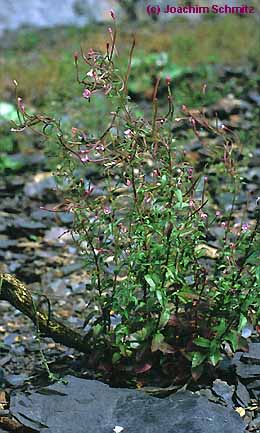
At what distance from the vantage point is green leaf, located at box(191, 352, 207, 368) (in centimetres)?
268

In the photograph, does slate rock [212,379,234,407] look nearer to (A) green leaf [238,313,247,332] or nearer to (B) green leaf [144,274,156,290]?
(A) green leaf [238,313,247,332]

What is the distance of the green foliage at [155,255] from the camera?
2.56 m

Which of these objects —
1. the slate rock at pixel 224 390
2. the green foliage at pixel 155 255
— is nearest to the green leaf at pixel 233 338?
the green foliage at pixel 155 255

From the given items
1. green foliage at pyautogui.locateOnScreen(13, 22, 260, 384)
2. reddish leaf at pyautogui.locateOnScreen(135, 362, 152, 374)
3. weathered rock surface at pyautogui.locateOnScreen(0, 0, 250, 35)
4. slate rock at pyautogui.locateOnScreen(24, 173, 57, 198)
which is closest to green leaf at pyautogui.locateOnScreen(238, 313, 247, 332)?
green foliage at pyautogui.locateOnScreen(13, 22, 260, 384)

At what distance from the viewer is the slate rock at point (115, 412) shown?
8.35 feet

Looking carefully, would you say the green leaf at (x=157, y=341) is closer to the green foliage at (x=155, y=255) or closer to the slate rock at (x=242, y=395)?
the green foliage at (x=155, y=255)

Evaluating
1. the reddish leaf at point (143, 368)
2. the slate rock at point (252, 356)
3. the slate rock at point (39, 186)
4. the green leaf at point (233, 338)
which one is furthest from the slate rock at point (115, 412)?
the slate rock at point (39, 186)

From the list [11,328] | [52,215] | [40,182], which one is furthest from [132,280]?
[40,182]

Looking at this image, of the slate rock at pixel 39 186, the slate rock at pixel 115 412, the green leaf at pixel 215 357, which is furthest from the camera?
the slate rock at pixel 39 186

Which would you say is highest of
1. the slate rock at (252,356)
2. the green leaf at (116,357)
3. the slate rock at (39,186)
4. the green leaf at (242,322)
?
the green leaf at (242,322)

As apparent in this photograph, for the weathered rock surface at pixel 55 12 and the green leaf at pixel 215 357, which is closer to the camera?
the green leaf at pixel 215 357

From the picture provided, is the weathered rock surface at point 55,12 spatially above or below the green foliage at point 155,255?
below

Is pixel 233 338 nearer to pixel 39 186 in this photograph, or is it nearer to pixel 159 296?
pixel 159 296

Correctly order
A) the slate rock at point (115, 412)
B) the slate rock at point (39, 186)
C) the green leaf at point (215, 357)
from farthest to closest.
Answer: the slate rock at point (39, 186)
the green leaf at point (215, 357)
the slate rock at point (115, 412)
